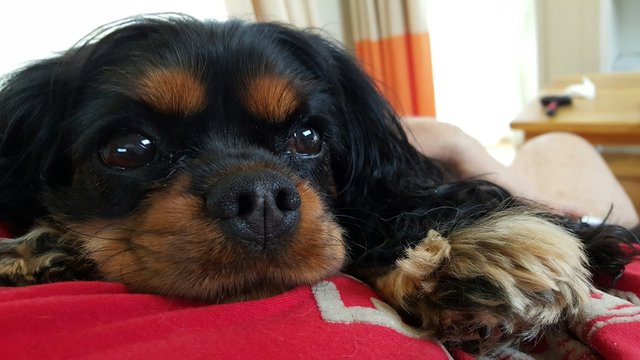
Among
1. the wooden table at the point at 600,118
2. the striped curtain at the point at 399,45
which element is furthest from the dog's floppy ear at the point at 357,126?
the striped curtain at the point at 399,45

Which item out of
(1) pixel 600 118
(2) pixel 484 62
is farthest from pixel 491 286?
(2) pixel 484 62

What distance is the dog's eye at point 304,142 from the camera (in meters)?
1.03

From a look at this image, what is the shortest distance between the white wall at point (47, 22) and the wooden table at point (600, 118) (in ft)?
6.21

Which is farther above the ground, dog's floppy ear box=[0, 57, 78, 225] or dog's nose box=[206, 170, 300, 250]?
dog's floppy ear box=[0, 57, 78, 225]

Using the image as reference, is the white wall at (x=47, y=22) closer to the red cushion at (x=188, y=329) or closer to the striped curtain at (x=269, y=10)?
the striped curtain at (x=269, y=10)

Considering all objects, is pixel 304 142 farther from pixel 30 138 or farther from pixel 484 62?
pixel 484 62

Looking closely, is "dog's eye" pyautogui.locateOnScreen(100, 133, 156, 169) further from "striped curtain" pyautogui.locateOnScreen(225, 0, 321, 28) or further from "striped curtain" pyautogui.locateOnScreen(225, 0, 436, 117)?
"striped curtain" pyautogui.locateOnScreen(225, 0, 436, 117)

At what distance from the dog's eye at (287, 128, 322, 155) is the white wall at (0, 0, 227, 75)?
867mm

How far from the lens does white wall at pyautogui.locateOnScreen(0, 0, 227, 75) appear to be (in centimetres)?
163

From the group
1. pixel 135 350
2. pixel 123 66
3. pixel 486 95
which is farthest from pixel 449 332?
pixel 486 95

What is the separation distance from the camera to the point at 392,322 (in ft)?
2.28

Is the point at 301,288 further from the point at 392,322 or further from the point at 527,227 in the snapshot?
the point at 527,227

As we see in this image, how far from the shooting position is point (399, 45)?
10.5 feet

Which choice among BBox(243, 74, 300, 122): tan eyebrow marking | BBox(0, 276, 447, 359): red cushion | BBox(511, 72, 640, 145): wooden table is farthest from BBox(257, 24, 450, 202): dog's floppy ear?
BBox(511, 72, 640, 145): wooden table
